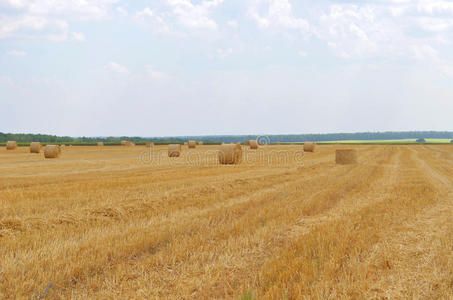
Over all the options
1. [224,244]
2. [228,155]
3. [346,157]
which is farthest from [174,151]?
[224,244]

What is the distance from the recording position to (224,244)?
586cm

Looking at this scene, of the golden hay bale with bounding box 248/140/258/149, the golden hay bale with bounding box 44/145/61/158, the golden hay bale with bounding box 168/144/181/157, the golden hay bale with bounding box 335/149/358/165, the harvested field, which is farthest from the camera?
the golden hay bale with bounding box 248/140/258/149

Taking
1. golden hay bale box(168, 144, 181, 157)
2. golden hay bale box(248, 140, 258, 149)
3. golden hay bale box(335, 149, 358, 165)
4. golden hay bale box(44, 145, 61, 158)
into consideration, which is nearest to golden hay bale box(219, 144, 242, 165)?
golden hay bale box(335, 149, 358, 165)

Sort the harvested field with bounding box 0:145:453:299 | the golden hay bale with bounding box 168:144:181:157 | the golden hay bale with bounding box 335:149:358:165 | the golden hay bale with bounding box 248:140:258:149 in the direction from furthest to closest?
the golden hay bale with bounding box 248:140:258:149 < the golden hay bale with bounding box 168:144:181:157 < the golden hay bale with bounding box 335:149:358:165 < the harvested field with bounding box 0:145:453:299

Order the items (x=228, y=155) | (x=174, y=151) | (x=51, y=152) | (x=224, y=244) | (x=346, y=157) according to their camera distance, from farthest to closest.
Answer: (x=174, y=151) < (x=51, y=152) < (x=346, y=157) < (x=228, y=155) < (x=224, y=244)

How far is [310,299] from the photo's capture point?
12.7 ft

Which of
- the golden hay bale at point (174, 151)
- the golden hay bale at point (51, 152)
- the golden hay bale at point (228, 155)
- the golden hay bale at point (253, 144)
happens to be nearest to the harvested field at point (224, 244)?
the golden hay bale at point (228, 155)

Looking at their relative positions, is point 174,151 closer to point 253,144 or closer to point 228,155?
point 228,155

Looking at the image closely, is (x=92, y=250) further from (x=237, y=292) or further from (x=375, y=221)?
(x=375, y=221)

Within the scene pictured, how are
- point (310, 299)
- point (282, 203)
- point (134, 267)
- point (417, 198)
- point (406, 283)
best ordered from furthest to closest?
point (417, 198) → point (282, 203) → point (134, 267) → point (406, 283) → point (310, 299)

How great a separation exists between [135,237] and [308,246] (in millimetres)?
2875

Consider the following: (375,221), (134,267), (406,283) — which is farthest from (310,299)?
(375,221)

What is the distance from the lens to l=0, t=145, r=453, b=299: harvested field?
4.28m

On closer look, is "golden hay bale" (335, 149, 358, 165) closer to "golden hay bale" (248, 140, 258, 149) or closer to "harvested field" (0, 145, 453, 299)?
"harvested field" (0, 145, 453, 299)
